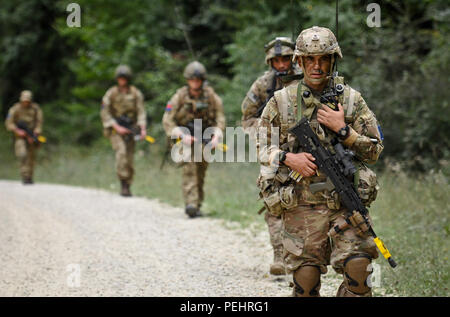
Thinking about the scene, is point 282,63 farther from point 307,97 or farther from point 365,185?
point 365,185

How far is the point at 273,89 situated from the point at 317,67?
2.19m

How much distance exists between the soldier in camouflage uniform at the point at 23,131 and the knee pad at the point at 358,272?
1276 cm

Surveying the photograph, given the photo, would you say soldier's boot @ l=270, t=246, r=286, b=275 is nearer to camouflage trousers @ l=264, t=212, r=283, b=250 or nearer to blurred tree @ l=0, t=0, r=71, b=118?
camouflage trousers @ l=264, t=212, r=283, b=250

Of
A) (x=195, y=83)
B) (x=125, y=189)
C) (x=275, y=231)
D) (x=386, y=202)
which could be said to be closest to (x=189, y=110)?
(x=195, y=83)

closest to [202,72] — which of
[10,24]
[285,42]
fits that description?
[285,42]

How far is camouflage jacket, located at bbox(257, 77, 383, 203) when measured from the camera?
4363mm

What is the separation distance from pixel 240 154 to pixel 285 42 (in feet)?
26.9

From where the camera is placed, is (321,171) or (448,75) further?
(448,75)

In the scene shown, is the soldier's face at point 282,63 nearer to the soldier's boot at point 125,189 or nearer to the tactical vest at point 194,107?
the tactical vest at point 194,107

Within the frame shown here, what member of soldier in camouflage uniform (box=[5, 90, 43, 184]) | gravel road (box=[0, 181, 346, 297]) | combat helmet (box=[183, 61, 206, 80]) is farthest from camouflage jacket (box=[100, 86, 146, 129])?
soldier in camouflage uniform (box=[5, 90, 43, 184])

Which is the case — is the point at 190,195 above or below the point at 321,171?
below

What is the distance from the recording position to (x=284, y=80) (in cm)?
618

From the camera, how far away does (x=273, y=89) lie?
656 cm
